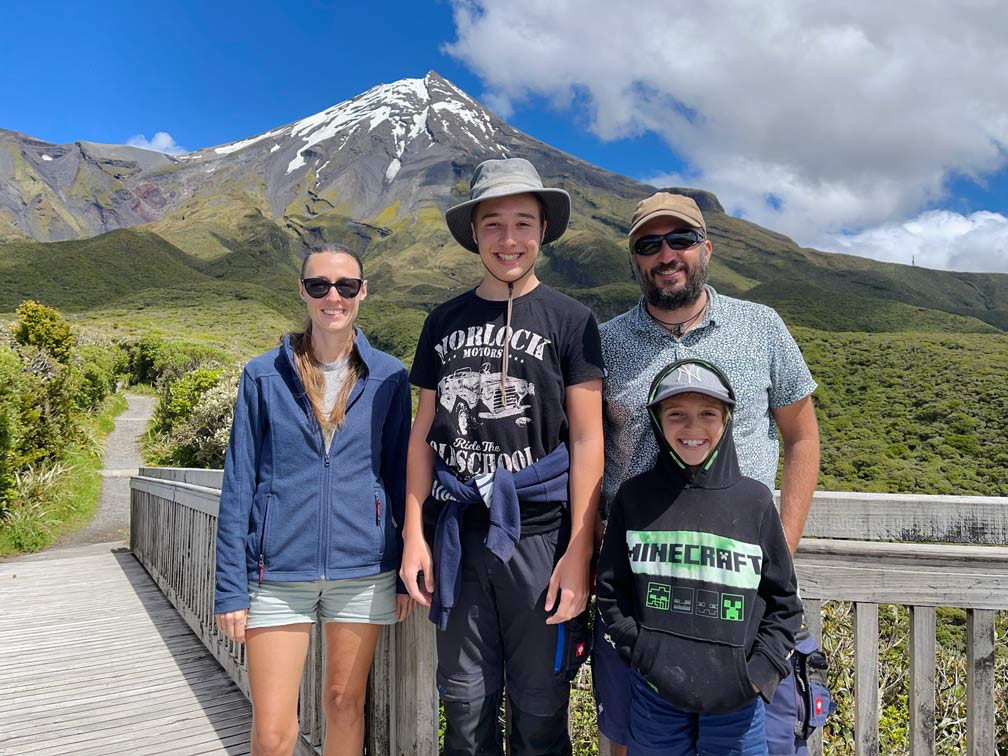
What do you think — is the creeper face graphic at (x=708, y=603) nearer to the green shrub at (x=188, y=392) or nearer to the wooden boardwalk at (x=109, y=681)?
the wooden boardwalk at (x=109, y=681)

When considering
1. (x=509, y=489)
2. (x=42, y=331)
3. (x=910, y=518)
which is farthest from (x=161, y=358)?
(x=910, y=518)

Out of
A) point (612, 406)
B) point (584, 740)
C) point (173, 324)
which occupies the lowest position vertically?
point (584, 740)

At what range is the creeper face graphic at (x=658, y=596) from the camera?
4.96ft

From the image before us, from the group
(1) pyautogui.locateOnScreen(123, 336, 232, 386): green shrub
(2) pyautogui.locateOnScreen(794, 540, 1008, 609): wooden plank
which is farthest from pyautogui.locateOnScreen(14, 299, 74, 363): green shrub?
(2) pyautogui.locateOnScreen(794, 540, 1008, 609): wooden plank

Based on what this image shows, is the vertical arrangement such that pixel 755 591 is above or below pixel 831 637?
above

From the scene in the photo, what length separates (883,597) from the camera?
1633 mm

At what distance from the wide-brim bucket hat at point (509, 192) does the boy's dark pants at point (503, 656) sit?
3.05 ft

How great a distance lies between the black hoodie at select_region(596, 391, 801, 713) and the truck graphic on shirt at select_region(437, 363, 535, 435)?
1.22ft

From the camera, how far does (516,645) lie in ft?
5.48

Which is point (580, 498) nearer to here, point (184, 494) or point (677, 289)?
point (677, 289)

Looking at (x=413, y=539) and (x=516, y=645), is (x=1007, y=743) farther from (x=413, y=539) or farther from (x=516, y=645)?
(x=413, y=539)

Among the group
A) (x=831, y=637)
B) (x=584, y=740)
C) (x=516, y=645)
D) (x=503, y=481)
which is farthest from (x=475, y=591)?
(x=831, y=637)

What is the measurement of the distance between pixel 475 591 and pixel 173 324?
53.8m

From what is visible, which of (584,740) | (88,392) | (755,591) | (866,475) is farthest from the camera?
(866,475)
